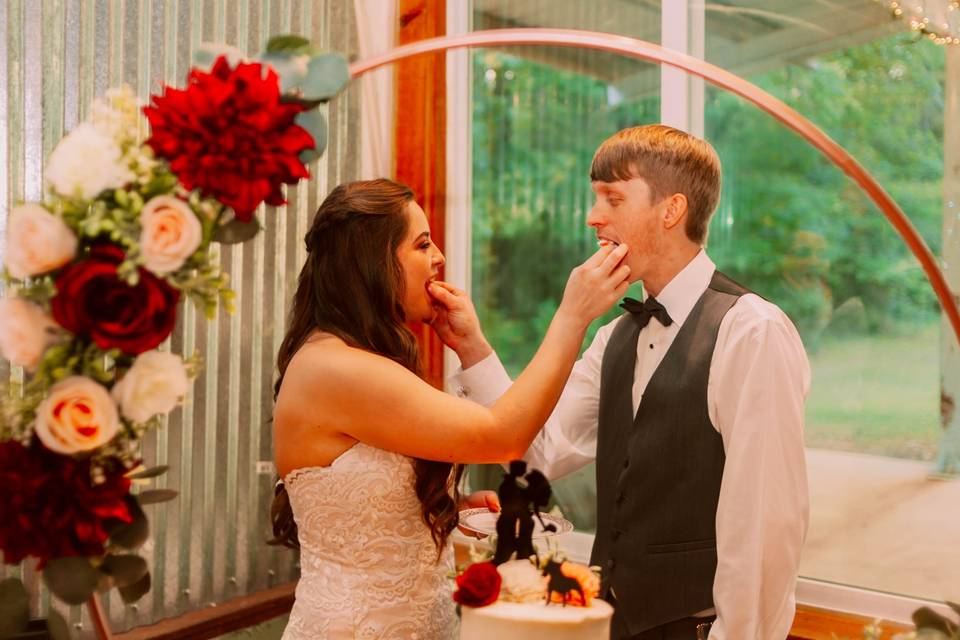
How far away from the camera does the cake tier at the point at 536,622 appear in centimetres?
114

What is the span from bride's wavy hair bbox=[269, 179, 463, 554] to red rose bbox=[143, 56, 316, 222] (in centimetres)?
53

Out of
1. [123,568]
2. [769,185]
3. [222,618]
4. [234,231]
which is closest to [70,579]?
[123,568]

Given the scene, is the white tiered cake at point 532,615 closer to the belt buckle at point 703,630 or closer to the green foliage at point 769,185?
the belt buckle at point 703,630

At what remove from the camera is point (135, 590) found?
135cm

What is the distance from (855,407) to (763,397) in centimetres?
111

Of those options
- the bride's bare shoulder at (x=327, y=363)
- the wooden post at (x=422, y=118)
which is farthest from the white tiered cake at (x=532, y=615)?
the wooden post at (x=422, y=118)

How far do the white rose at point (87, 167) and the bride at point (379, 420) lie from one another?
2.05ft

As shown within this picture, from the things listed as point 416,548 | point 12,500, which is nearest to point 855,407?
point 416,548

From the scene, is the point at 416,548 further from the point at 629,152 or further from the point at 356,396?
the point at 629,152

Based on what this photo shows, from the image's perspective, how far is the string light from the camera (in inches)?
97.7

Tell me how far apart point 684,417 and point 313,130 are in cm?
101

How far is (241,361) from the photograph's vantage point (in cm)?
297

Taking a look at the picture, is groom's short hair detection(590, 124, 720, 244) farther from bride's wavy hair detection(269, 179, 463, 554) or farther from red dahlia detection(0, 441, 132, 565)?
red dahlia detection(0, 441, 132, 565)

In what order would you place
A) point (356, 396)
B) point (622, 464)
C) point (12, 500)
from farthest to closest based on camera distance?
point (622, 464)
point (356, 396)
point (12, 500)
